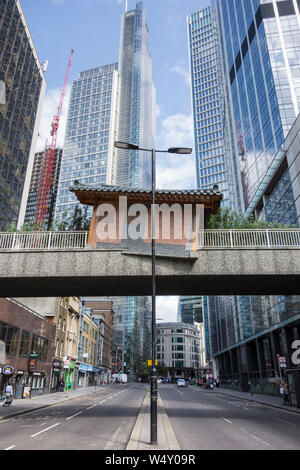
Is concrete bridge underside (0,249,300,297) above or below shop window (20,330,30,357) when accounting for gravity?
above

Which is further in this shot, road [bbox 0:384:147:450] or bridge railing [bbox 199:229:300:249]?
bridge railing [bbox 199:229:300:249]

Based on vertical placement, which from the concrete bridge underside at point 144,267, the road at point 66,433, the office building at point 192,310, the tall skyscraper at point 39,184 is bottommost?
the road at point 66,433

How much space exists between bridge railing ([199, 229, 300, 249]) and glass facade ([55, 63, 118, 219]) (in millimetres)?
127704

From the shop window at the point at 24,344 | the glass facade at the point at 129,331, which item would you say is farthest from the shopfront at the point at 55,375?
the glass facade at the point at 129,331

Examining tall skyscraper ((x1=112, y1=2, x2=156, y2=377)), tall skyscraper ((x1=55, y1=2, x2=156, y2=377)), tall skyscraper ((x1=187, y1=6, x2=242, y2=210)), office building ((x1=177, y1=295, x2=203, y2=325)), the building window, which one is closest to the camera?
the building window

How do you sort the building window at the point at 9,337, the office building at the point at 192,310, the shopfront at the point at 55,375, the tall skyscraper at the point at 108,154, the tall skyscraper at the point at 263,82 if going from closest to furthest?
1. the building window at the point at 9,337
2. the shopfront at the point at 55,375
3. the tall skyscraper at the point at 263,82
4. the tall skyscraper at the point at 108,154
5. the office building at the point at 192,310

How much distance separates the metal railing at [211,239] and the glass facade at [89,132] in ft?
414

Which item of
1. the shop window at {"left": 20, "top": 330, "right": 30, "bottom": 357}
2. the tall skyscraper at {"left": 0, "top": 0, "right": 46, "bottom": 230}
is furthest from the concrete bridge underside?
the tall skyscraper at {"left": 0, "top": 0, "right": 46, "bottom": 230}

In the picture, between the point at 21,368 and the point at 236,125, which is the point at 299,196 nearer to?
the point at 21,368

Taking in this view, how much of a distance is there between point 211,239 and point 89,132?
159055 mm

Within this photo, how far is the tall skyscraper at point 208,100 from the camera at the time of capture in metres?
130

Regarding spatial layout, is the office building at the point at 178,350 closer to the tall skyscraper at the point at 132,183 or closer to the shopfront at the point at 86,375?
the tall skyscraper at the point at 132,183

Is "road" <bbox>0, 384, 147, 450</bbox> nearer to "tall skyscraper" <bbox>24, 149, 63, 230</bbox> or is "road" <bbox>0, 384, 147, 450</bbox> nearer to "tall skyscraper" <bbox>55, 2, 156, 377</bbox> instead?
"tall skyscraper" <bbox>55, 2, 156, 377</bbox>

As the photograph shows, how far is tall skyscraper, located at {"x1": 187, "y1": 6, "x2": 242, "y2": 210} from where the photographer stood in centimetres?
13020
